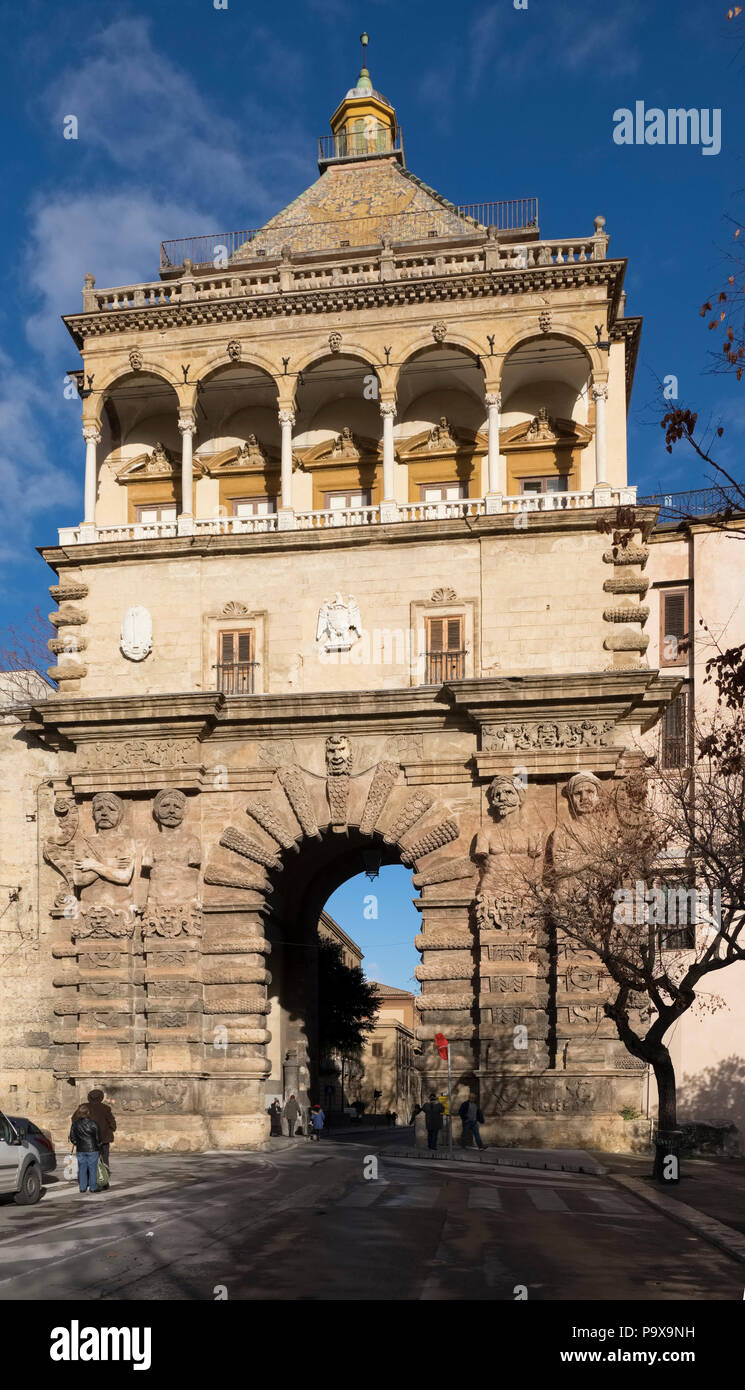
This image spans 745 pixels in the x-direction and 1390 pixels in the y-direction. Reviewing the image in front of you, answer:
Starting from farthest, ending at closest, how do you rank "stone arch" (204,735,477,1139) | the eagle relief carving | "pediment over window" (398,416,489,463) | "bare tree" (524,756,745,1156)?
"pediment over window" (398,416,489,463) → the eagle relief carving → "stone arch" (204,735,477,1139) → "bare tree" (524,756,745,1156)

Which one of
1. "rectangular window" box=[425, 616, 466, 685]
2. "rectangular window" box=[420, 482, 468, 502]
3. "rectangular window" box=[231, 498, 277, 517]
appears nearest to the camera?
"rectangular window" box=[425, 616, 466, 685]

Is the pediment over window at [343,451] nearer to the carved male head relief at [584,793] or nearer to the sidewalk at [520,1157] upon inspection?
the carved male head relief at [584,793]

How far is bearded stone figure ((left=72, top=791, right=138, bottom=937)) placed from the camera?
3048cm

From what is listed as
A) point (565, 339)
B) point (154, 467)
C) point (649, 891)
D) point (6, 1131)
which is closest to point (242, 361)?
point (154, 467)

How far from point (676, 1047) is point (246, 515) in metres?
15.6

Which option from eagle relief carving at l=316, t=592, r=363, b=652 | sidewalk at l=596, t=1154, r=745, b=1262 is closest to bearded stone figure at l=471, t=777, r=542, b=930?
eagle relief carving at l=316, t=592, r=363, b=652

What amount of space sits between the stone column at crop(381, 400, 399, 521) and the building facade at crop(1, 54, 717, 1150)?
2.4 inches

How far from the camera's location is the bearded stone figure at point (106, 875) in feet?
100

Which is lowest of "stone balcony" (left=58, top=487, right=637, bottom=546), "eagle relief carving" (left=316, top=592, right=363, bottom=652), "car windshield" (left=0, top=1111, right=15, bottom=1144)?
"car windshield" (left=0, top=1111, right=15, bottom=1144)

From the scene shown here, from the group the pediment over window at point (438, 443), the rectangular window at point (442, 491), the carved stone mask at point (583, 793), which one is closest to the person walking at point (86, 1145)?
the carved stone mask at point (583, 793)

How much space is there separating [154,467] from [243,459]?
2.17 meters

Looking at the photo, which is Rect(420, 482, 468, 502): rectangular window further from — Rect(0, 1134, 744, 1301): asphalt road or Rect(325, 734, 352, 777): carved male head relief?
Rect(0, 1134, 744, 1301): asphalt road
